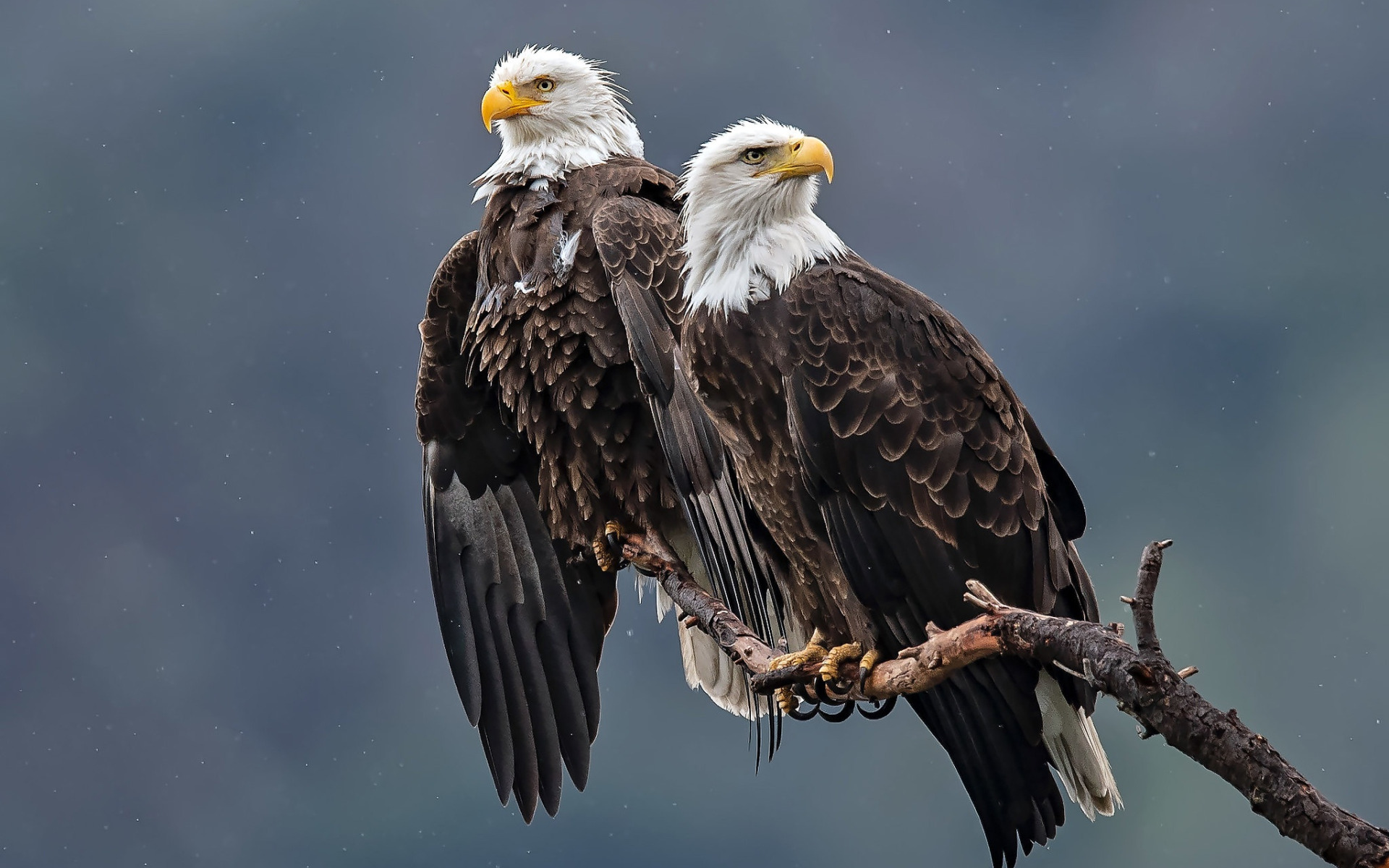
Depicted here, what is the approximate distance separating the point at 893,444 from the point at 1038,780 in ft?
3.59

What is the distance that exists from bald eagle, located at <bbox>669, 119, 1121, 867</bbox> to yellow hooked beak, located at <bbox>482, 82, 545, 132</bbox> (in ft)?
4.41

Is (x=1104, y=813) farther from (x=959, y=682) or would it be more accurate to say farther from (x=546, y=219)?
(x=546, y=219)

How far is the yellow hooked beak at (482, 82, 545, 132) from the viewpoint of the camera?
5223 millimetres

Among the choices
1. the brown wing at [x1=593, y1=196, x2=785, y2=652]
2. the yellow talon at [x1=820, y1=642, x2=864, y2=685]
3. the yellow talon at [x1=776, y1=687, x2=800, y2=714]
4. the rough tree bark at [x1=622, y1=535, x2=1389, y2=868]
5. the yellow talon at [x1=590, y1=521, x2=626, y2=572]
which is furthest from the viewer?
the yellow talon at [x1=590, y1=521, x2=626, y2=572]

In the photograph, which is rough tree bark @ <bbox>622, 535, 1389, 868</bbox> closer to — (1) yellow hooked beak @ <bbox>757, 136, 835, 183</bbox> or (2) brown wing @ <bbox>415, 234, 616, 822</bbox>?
(1) yellow hooked beak @ <bbox>757, 136, 835, 183</bbox>

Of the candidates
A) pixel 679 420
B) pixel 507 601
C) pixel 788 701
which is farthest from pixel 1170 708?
pixel 507 601

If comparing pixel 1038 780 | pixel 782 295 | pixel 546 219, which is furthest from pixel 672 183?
pixel 1038 780

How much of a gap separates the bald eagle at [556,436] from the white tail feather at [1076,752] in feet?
3.31

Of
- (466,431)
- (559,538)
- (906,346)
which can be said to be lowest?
(906,346)

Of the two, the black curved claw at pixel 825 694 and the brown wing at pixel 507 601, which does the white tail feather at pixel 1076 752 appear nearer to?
the black curved claw at pixel 825 694

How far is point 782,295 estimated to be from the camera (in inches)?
156

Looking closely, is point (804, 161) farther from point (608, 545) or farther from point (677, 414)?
point (608, 545)

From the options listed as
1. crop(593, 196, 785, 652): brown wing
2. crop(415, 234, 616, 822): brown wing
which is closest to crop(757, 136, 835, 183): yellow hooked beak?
crop(593, 196, 785, 652): brown wing

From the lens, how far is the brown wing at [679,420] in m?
4.41
